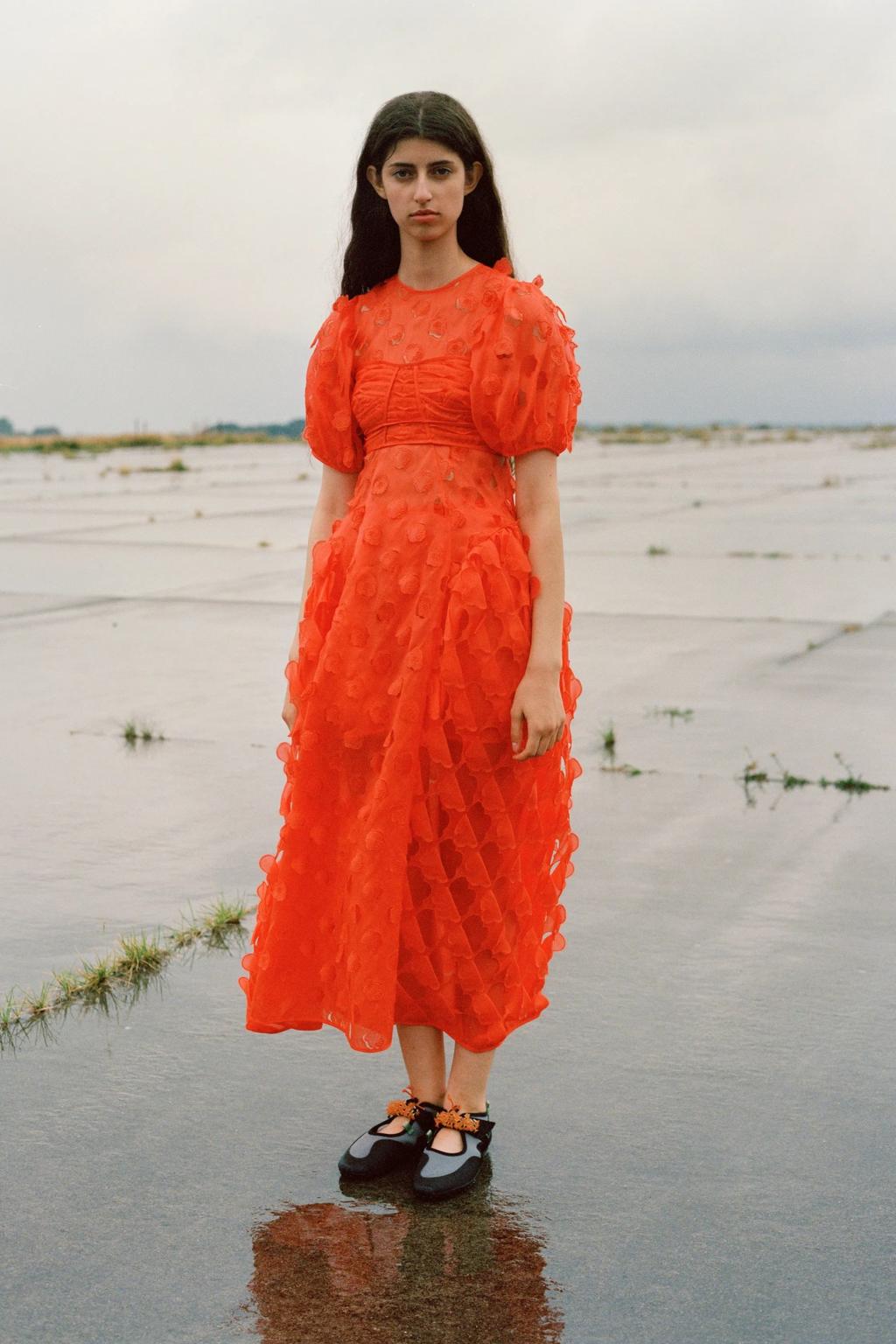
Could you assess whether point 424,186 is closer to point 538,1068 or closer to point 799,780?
point 538,1068

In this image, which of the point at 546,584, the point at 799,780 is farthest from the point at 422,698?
the point at 799,780

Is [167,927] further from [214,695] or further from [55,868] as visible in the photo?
[214,695]

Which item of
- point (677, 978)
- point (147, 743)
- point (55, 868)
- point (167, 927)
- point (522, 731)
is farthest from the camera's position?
point (147, 743)

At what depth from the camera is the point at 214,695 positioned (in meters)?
7.27

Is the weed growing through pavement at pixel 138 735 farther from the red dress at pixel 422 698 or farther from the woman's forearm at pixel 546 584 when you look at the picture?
the woman's forearm at pixel 546 584

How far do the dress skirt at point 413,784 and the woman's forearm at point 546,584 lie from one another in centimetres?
2

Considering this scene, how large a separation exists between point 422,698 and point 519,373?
0.60m

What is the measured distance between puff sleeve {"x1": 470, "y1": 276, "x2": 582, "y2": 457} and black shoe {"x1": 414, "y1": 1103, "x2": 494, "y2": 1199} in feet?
4.00

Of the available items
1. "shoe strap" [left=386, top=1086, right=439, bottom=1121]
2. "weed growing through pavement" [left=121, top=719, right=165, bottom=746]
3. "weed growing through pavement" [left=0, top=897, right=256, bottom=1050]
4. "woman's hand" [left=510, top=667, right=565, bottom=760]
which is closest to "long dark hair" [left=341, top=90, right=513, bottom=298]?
"woman's hand" [left=510, top=667, right=565, bottom=760]

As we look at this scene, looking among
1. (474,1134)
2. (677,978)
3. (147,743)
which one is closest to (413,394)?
(474,1134)

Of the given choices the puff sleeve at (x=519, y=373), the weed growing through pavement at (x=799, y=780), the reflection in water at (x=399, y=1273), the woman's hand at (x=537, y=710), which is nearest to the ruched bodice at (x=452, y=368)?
the puff sleeve at (x=519, y=373)

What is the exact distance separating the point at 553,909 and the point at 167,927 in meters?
1.38

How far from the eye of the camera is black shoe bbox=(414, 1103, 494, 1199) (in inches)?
116

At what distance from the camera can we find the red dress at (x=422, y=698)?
2.97 meters
